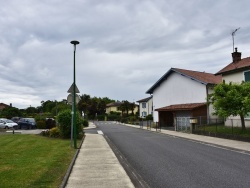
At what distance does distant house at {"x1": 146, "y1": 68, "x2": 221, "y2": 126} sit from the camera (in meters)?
37.9

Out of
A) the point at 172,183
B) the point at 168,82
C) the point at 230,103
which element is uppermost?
the point at 168,82

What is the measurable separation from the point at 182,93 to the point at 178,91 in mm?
1020

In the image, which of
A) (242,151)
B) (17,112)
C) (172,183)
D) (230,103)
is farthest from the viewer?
(17,112)

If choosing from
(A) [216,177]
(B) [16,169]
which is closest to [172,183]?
(A) [216,177]

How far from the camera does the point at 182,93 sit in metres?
43.0

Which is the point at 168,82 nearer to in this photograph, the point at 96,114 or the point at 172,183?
the point at 172,183

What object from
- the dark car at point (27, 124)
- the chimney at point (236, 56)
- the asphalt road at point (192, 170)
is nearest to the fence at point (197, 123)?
the chimney at point (236, 56)

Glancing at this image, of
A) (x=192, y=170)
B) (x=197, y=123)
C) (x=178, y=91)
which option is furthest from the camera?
(x=178, y=91)

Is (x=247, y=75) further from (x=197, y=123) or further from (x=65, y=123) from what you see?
(x=65, y=123)

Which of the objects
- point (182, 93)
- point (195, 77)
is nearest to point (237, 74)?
point (195, 77)

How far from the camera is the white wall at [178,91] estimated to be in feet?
130

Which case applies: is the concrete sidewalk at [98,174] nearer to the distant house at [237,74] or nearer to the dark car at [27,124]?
the distant house at [237,74]

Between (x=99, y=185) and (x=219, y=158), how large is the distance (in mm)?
7166

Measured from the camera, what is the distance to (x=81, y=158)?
1381 centimetres
